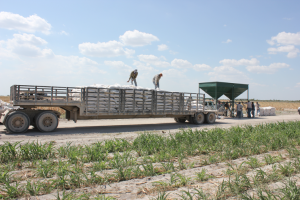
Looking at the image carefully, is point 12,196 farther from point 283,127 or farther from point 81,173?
point 283,127

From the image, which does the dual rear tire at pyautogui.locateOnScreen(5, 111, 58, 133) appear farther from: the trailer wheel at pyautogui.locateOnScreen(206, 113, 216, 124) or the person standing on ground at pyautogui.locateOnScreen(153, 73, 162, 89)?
the trailer wheel at pyautogui.locateOnScreen(206, 113, 216, 124)

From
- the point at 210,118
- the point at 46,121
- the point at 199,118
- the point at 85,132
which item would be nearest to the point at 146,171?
the point at 85,132

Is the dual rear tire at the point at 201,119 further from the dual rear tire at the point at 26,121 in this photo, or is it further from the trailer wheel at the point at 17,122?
the trailer wheel at the point at 17,122

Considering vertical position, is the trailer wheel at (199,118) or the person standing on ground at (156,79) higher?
the person standing on ground at (156,79)

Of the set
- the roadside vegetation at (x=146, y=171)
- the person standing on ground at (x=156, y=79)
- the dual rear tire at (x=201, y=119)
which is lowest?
the roadside vegetation at (x=146, y=171)

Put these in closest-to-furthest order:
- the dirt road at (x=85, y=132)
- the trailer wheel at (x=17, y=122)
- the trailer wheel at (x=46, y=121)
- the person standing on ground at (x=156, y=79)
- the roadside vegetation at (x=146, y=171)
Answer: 1. the roadside vegetation at (x=146, y=171)
2. the dirt road at (x=85, y=132)
3. the trailer wheel at (x=17, y=122)
4. the trailer wheel at (x=46, y=121)
5. the person standing on ground at (x=156, y=79)

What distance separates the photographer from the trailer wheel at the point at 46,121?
10771mm

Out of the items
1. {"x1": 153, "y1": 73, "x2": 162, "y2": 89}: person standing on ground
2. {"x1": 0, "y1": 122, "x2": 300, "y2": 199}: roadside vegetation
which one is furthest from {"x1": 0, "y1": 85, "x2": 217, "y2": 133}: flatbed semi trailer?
{"x1": 0, "y1": 122, "x2": 300, "y2": 199}: roadside vegetation

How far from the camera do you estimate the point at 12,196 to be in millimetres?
3416

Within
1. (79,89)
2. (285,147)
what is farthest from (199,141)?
(79,89)

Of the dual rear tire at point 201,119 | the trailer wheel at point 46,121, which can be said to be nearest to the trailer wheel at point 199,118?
the dual rear tire at point 201,119

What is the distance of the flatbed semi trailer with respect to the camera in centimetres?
1051

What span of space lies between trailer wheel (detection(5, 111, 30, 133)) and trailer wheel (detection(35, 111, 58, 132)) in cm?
47

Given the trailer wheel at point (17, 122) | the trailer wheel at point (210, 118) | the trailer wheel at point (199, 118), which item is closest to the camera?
the trailer wheel at point (17, 122)
